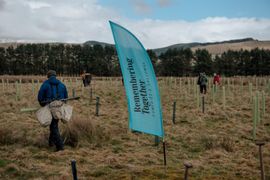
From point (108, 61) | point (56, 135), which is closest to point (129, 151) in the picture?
point (56, 135)

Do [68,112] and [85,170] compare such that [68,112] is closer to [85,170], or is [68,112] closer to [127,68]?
[85,170]

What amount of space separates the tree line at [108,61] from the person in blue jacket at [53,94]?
206 ft

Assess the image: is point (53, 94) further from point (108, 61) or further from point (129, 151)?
point (108, 61)

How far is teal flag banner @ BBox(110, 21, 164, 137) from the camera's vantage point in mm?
6141

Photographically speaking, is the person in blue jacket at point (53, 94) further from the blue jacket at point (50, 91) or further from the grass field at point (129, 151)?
the grass field at point (129, 151)

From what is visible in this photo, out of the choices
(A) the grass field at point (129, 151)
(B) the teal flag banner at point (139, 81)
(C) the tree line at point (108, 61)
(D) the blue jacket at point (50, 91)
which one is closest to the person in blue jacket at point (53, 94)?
(D) the blue jacket at point (50, 91)

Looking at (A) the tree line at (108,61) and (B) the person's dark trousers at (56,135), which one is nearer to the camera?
(B) the person's dark trousers at (56,135)

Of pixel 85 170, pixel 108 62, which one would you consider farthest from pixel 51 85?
pixel 108 62

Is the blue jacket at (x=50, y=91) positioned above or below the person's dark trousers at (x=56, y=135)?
Answer: above

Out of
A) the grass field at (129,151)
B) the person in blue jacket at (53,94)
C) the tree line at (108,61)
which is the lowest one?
the grass field at (129,151)

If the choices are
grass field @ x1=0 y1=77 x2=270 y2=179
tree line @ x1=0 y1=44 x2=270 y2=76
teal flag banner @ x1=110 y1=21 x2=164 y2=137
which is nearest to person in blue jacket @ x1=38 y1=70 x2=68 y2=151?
grass field @ x1=0 y1=77 x2=270 y2=179

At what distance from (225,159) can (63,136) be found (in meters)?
4.18

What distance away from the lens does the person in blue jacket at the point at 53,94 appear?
7.92m

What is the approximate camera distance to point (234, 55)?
72500mm
